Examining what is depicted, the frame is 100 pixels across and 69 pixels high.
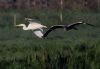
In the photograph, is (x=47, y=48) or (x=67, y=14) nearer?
(x=47, y=48)

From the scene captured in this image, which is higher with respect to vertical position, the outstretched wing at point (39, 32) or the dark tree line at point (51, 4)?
the outstretched wing at point (39, 32)

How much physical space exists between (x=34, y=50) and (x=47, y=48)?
27 cm

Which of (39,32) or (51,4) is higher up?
(39,32)

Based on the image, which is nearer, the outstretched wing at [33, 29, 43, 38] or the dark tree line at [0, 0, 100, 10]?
the outstretched wing at [33, 29, 43, 38]

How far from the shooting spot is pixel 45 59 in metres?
9.55

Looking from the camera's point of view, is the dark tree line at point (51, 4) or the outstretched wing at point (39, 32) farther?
the dark tree line at point (51, 4)

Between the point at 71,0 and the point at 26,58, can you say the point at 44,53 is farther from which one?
the point at 71,0

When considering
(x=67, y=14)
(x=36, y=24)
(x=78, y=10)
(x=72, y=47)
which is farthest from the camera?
(x=78, y=10)

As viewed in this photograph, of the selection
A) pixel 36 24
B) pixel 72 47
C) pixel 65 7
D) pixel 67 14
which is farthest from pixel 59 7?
pixel 72 47

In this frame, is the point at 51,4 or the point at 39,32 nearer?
the point at 39,32

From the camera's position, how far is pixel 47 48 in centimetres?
1002

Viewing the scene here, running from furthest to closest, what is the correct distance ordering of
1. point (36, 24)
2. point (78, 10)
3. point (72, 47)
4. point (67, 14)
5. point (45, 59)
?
1. point (78, 10)
2. point (67, 14)
3. point (36, 24)
4. point (72, 47)
5. point (45, 59)

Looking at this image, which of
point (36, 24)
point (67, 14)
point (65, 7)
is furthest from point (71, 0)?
point (36, 24)

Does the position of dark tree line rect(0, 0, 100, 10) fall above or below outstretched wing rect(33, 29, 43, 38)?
below
